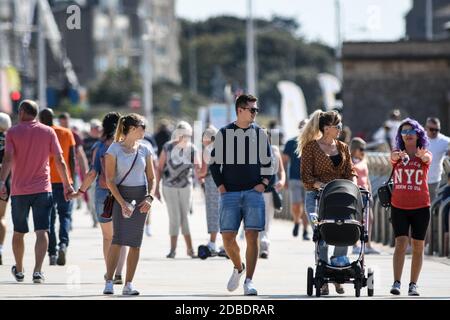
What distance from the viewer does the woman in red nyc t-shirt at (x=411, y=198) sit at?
1577 centimetres

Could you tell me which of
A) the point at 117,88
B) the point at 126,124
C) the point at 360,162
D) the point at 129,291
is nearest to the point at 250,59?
the point at 360,162

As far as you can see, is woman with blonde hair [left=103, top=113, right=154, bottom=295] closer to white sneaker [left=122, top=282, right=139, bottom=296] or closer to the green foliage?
white sneaker [left=122, top=282, right=139, bottom=296]

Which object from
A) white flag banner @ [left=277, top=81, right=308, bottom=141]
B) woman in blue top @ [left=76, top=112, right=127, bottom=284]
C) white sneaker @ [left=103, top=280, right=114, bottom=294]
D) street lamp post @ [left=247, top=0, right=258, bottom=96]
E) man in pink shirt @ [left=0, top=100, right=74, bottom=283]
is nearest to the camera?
white sneaker @ [left=103, top=280, right=114, bottom=294]

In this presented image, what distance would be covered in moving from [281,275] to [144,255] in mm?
4001

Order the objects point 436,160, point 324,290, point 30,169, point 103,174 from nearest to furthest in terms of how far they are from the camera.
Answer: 1. point 324,290
2. point 30,169
3. point 103,174
4. point 436,160

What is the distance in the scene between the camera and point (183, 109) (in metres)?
143

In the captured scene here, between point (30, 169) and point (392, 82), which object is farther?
point (392, 82)

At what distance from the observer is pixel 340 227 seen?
15188 millimetres

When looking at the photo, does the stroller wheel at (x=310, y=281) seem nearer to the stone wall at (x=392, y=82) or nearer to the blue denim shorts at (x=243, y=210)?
the blue denim shorts at (x=243, y=210)

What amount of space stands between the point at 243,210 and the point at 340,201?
1236 millimetres

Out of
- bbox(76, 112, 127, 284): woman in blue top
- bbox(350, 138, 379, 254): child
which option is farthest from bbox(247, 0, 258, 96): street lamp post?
bbox(76, 112, 127, 284): woman in blue top

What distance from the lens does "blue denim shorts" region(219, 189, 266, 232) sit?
1593 centimetres

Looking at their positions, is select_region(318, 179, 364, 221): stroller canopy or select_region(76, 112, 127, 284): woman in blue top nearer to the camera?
select_region(318, 179, 364, 221): stroller canopy

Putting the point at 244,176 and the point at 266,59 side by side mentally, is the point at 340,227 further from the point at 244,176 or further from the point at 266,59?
the point at 266,59
